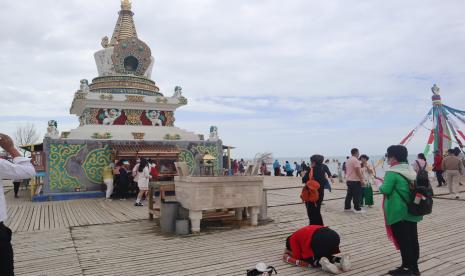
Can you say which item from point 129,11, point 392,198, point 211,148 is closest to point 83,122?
point 211,148

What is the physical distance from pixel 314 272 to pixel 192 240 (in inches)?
103

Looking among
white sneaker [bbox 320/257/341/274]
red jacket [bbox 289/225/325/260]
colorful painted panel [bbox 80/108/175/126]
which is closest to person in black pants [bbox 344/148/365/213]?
red jacket [bbox 289/225/325/260]

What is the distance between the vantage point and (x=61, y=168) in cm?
1351

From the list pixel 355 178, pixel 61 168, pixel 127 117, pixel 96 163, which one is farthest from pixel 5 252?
pixel 127 117

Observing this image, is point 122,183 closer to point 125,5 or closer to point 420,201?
point 420,201

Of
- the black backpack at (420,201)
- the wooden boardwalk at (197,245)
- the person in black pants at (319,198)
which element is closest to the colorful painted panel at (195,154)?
the wooden boardwalk at (197,245)

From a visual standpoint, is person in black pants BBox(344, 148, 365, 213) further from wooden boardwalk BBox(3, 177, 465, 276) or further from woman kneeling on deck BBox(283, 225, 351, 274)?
woman kneeling on deck BBox(283, 225, 351, 274)

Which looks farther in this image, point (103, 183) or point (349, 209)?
point (103, 183)

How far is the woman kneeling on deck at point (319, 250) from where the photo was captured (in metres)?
4.48

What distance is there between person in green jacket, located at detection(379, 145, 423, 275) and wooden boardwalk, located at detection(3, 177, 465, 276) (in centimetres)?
33

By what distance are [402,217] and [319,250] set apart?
1.10 metres

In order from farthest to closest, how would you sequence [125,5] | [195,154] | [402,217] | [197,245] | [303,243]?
[125,5]
[195,154]
[197,245]
[303,243]
[402,217]

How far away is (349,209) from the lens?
31.1ft

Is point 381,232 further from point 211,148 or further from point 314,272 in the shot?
point 211,148
